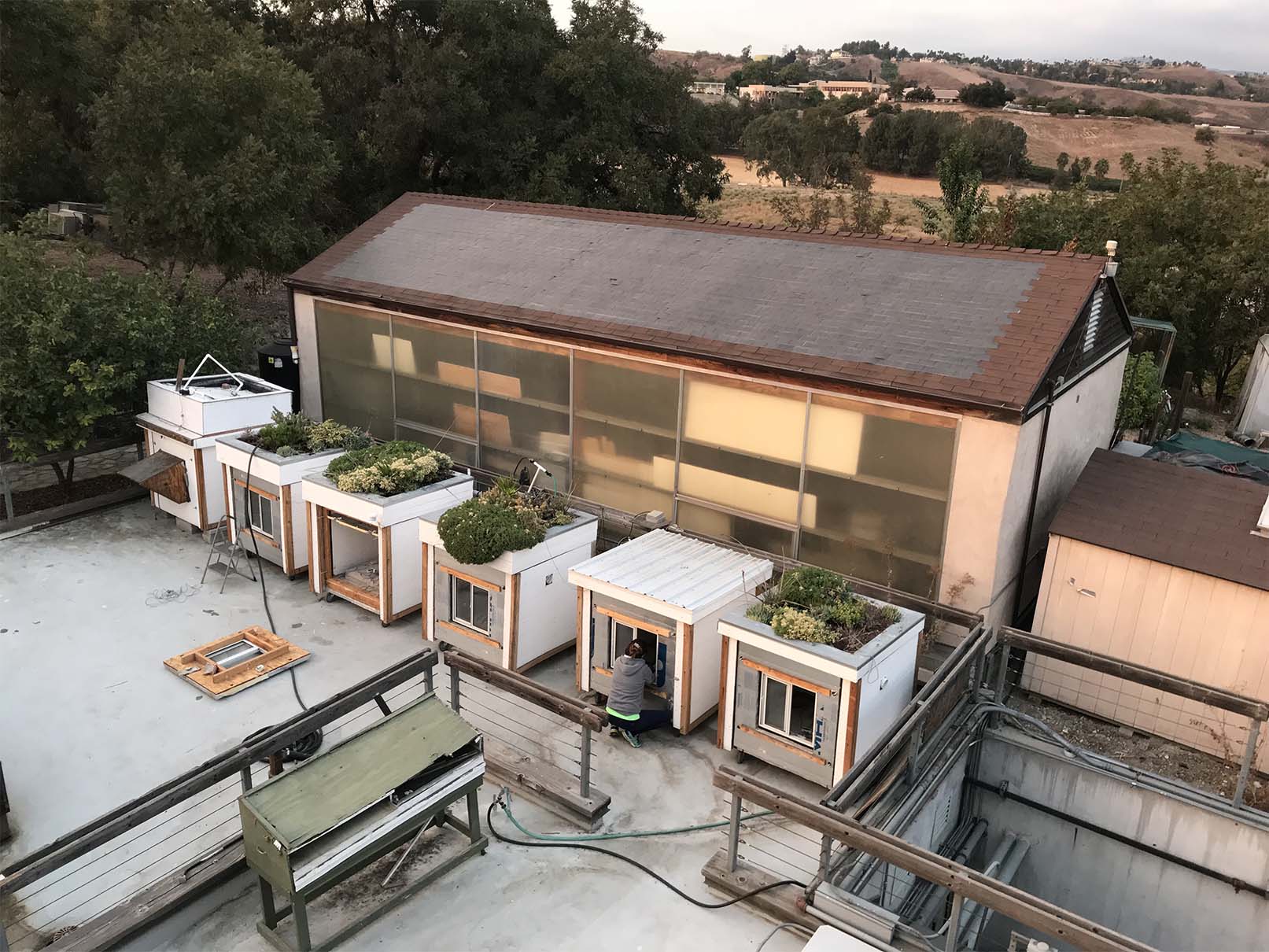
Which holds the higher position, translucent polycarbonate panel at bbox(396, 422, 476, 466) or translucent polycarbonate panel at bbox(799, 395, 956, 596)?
translucent polycarbonate panel at bbox(799, 395, 956, 596)

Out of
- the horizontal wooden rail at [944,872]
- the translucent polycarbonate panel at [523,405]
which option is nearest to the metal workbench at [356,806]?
the horizontal wooden rail at [944,872]

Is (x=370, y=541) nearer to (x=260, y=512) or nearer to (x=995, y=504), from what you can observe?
(x=260, y=512)

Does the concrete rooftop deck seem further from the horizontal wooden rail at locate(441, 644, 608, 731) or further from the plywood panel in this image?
the plywood panel

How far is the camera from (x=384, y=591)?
488 inches

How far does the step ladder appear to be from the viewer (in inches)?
546

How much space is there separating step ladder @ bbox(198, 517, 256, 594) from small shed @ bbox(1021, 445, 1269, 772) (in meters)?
11.0

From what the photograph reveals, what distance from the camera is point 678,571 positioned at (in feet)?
35.1

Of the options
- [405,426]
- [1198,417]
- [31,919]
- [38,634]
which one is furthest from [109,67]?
[1198,417]

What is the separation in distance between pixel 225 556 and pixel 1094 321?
12829mm

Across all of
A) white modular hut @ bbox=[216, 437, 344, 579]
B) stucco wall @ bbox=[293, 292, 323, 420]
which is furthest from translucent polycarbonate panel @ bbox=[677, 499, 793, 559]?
stucco wall @ bbox=[293, 292, 323, 420]

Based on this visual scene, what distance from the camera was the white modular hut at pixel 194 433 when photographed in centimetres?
1445

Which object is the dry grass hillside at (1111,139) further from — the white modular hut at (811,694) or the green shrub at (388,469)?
the white modular hut at (811,694)

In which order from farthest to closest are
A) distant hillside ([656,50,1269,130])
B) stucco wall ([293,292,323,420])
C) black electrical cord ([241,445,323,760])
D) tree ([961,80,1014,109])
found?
distant hillside ([656,50,1269,130]), tree ([961,80,1014,109]), stucco wall ([293,292,323,420]), black electrical cord ([241,445,323,760])

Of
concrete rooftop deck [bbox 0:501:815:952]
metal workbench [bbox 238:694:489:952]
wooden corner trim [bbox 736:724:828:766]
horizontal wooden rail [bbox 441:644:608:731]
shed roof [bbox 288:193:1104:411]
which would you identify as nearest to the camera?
metal workbench [bbox 238:694:489:952]
